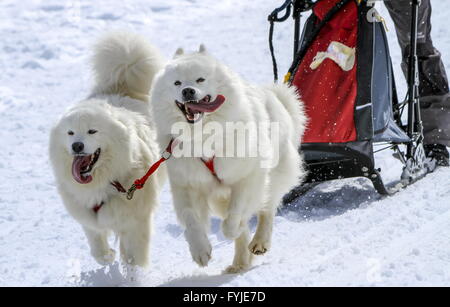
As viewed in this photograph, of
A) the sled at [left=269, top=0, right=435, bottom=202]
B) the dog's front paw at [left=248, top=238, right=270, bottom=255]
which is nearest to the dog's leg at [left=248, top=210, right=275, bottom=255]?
the dog's front paw at [left=248, top=238, right=270, bottom=255]

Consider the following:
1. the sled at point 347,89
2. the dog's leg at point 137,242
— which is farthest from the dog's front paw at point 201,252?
the sled at point 347,89

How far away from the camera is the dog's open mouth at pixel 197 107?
10.8 feet

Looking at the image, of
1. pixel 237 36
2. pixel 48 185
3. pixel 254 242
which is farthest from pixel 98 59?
pixel 237 36

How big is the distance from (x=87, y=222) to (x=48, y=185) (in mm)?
2496

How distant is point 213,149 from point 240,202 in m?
0.35

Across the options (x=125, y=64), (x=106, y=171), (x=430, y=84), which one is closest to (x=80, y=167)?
(x=106, y=171)

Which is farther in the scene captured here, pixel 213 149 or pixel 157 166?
pixel 157 166

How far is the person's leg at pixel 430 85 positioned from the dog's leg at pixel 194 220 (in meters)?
2.59

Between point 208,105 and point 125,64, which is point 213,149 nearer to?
point 208,105

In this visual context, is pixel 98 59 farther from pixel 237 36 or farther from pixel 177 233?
pixel 237 36

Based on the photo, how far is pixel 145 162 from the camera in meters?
3.91

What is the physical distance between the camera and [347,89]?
4781mm
